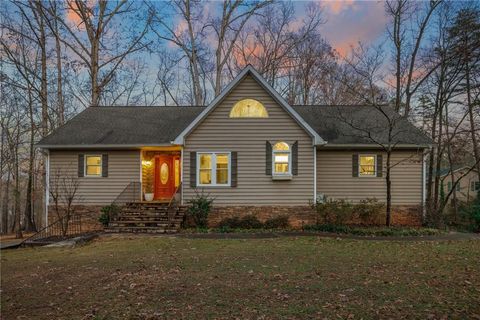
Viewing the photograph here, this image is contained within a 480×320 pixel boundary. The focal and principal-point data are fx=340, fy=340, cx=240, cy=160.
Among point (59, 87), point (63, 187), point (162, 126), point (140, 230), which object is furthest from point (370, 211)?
point (59, 87)

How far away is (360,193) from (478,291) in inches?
385

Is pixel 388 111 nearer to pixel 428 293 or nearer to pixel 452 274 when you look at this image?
pixel 452 274

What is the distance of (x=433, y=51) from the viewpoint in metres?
17.6

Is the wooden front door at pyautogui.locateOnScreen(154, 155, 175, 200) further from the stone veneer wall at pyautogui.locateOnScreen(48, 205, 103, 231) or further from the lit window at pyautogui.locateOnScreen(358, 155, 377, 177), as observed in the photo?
the lit window at pyautogui.locateOnScreen(358, 155, 377, 177)

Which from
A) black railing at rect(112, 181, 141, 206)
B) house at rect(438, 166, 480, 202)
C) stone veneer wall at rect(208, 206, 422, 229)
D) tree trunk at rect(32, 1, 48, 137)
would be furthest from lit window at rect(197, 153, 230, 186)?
tree trunk at rect(32, 1, 48, 137)

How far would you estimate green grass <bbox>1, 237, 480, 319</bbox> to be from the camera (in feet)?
A: 16.7

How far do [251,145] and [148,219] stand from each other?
513cm

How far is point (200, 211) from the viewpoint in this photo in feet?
44.5

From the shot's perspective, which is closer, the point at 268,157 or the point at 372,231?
the point at 372,231

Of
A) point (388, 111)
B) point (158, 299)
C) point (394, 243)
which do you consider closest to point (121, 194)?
point (158, 299)

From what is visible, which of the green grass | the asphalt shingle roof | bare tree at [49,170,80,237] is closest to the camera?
the green grass

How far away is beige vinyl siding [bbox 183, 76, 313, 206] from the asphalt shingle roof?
6.35 ft

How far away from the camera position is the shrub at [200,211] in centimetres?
1359

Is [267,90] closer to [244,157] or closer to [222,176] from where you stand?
[244,157]
